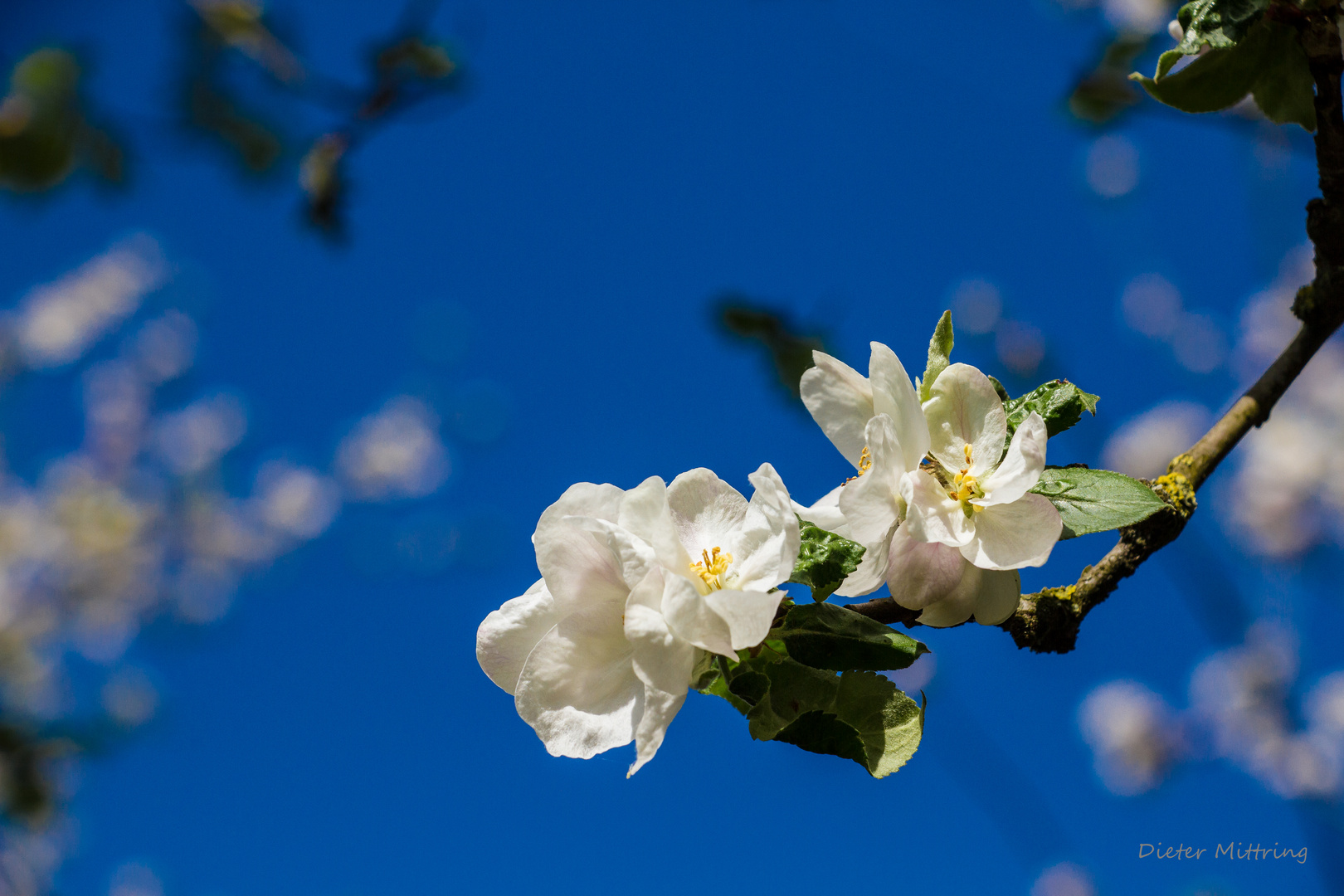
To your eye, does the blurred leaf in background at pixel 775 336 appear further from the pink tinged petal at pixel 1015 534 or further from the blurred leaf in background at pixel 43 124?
the blurred leaf in background at pixel 43 124

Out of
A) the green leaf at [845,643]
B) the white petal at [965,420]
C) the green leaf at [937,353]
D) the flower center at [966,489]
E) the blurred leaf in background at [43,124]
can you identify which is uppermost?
the blurred leaf in background at [43,124]

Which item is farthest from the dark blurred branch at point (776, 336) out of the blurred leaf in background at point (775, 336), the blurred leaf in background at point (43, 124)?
the blurred leaf in background at point (43, 124)

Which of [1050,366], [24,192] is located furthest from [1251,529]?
[24,192]

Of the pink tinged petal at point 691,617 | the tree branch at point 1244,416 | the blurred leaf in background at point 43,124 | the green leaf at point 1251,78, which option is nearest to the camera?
the pink tinged petal at point 691,617

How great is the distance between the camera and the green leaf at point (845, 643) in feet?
1.79

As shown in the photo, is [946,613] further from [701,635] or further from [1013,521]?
[701,635]

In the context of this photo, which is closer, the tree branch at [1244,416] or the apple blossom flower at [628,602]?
the apple blossom flower at [628,602]

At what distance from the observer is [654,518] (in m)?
0.56

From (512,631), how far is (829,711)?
23 cm

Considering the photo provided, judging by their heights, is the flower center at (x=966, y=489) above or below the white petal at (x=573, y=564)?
above

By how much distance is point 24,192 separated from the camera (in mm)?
2105

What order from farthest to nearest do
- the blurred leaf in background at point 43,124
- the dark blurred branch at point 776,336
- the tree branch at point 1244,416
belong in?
the blurred leaf in background at point 43,124, the dark blurred branch at point 776,336, the tree branch at point 1244,416

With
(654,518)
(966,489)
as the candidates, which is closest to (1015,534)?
(966,489)

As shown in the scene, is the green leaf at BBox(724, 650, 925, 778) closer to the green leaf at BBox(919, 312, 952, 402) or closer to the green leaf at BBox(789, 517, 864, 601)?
the green leaf at BBox(789, 517, 864, 601)
